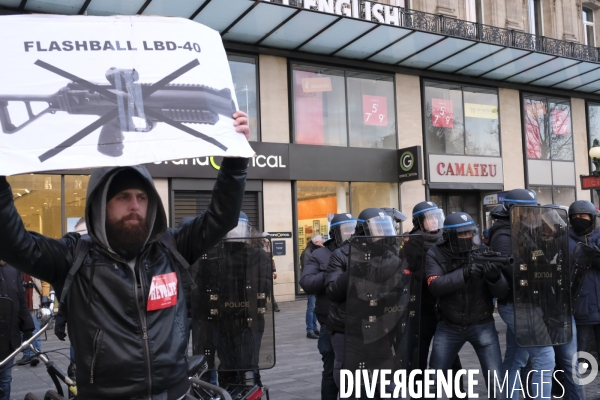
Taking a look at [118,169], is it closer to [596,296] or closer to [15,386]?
[596,296]

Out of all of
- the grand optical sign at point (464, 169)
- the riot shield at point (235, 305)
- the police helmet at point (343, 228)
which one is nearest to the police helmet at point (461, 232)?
the police helmet at point (343, 228)

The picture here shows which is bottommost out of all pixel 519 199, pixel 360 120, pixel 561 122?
pixel 519 199

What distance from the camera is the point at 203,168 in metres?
14.4

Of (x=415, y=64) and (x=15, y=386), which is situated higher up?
(x=415, y=64)

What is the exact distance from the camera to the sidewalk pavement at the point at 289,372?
6359mm

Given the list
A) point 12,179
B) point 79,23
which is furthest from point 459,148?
point 79,23

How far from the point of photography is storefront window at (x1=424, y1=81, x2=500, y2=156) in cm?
1848

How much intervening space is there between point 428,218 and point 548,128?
57.1ft

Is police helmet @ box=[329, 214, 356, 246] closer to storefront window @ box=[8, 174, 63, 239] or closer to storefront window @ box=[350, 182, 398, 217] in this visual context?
storefront window @ box=[8, 174, 63, 239]

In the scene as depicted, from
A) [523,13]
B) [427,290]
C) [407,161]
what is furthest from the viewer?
[523,13]

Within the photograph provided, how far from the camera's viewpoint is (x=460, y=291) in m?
4.82

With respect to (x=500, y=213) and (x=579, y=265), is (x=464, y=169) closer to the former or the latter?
(x=579, y=265)

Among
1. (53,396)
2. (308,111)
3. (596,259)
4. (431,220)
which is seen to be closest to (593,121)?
(308,111)

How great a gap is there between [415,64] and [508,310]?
13.9 meters
